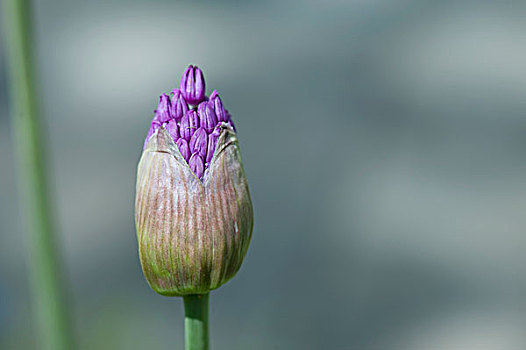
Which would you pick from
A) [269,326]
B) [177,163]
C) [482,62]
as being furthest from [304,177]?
[177,163]

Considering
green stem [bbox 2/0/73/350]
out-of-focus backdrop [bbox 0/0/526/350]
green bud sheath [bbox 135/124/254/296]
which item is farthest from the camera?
out-of-focus backdrop [bbox 0/0/526/350]

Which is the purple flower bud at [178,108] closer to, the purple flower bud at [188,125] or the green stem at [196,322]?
the purple flower bud at [188,125]

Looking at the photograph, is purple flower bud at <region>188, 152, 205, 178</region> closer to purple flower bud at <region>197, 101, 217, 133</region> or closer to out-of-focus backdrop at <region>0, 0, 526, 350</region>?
purple flower bud at <region>197, 101, 217, 133</region>

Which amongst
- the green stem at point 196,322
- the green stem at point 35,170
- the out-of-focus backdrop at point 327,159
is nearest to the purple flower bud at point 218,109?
the green stem at point 196,322

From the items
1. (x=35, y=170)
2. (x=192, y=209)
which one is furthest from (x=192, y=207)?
(x=35, y=170)

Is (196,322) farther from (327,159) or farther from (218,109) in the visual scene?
(327,159)

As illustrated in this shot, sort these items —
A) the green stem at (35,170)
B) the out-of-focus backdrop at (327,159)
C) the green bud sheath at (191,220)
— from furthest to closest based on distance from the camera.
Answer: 1. the out-of-focus backdrop at (327,159)
2. the green stem at (35,170)
3. the green bud sheath at (191,220)

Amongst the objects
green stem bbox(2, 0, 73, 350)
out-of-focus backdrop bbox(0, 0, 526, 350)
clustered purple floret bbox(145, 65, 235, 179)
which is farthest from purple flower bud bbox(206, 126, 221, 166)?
out-of-focus backdrop bbox(0, 0, 526, 350)
